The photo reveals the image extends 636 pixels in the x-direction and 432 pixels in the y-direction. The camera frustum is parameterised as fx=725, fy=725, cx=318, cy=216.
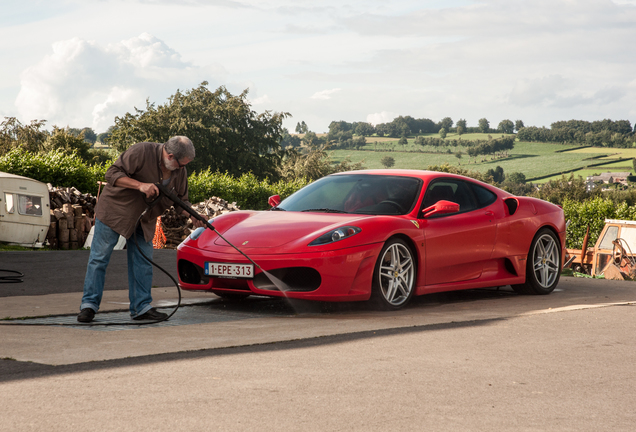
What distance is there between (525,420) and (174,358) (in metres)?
2.19

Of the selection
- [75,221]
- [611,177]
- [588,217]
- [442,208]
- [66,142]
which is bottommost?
[611,177]

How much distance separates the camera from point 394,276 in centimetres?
716

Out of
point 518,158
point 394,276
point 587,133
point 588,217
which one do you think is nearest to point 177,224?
point 394,276

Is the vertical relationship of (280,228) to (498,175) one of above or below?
above

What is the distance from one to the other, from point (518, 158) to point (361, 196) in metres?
138

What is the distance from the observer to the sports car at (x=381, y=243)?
671cm

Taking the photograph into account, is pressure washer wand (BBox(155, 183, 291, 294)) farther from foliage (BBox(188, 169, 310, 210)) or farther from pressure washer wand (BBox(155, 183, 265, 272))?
foliage (BBox(188, 169, 310, 210))

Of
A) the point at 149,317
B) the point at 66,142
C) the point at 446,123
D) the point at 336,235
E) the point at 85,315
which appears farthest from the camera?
the point at 446,123

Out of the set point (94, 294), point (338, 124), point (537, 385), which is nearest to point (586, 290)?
point (537, 385)

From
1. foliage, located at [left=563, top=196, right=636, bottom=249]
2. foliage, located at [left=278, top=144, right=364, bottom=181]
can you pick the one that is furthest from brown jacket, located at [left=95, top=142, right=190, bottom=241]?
foliage, located at [left=278, top=144, right=364, bottom=181]

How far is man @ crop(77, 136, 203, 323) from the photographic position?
19.8 ft

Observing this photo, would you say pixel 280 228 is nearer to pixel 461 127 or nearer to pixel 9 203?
pixel 9 203

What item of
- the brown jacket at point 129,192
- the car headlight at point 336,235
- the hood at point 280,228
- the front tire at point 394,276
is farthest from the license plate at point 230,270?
the front tire at point 394,276

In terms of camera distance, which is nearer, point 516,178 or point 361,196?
point 361,196
